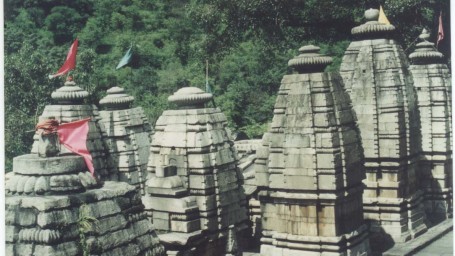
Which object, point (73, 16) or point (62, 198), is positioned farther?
point (73, 16)

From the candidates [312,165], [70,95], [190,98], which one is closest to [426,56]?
[312,165]

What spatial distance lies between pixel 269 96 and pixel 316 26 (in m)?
9.59

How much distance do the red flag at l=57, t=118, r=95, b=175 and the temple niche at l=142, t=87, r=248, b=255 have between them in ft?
14.3

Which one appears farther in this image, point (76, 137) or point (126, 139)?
point (126, 139)

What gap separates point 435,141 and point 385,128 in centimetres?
431

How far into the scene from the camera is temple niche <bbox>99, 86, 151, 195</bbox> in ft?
73.7

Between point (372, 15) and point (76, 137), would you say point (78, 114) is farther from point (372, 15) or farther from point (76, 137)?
point (372, 15)

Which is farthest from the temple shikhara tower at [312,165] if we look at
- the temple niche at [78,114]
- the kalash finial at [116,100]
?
the kalash finial at [116,100]

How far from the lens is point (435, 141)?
970 inches

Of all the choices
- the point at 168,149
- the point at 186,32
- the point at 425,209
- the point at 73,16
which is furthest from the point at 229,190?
the point at 186,32

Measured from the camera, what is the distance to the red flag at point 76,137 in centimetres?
1141

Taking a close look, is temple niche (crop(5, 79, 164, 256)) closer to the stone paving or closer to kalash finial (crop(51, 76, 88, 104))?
kalash finial (crop(51, 76, 88, 104))

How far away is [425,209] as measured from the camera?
2459cm

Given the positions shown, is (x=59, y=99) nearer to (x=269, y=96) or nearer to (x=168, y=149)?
(x=168, y=149)
